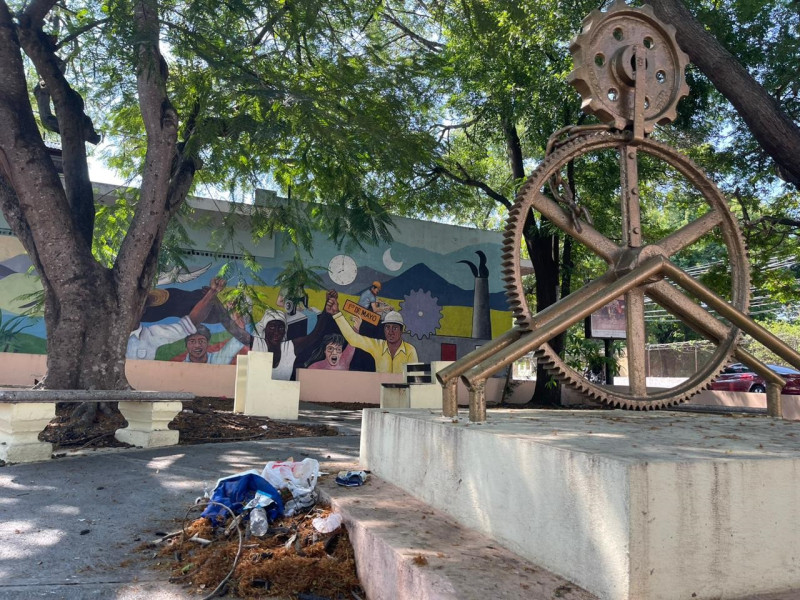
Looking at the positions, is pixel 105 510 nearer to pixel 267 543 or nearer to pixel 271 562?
pixel 267 543

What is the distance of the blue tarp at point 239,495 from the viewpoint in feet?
14.0

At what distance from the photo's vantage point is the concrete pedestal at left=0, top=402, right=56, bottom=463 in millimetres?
6414

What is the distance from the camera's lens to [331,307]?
1736 cm

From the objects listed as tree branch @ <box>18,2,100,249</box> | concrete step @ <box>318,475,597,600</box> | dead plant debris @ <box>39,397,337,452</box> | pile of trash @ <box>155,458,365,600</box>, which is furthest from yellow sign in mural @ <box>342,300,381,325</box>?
concrete step @ <box>318,475,597,600</box>

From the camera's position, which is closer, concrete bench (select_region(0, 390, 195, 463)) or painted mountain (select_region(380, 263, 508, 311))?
concrete bench (select_region(0, 390, 195, 463))

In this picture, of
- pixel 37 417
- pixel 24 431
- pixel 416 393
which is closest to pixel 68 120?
pixel 37 417

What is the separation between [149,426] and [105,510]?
2.88 meters

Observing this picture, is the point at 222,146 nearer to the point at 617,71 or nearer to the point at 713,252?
the point at 617,71

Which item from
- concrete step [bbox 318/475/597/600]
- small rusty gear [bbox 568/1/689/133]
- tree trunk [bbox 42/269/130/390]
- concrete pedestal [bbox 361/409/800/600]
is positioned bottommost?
concrete step [bbox 318/475/597/600]

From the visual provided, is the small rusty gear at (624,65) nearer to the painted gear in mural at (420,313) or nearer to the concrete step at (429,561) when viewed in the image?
the concrete step at (429,561)

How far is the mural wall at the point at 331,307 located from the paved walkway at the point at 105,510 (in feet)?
22.7

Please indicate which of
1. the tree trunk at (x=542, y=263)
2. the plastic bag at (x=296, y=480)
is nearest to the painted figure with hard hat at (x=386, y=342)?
the tree trunk at (x=542, y=263)

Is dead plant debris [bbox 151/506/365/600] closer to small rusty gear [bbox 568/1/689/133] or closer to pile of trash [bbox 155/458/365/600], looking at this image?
pile of trash [bbox 155/458/365/600]

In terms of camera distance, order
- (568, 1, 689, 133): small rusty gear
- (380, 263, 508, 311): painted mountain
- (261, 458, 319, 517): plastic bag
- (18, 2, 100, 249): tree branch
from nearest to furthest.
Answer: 1. (261, 458, 319, 517): plastic bag
2. (568, 1, 689, 133): small rusty gear
3. (18, 2, 100, 249): tree branch
4. (380, 263, 508, 311): painted mountain
